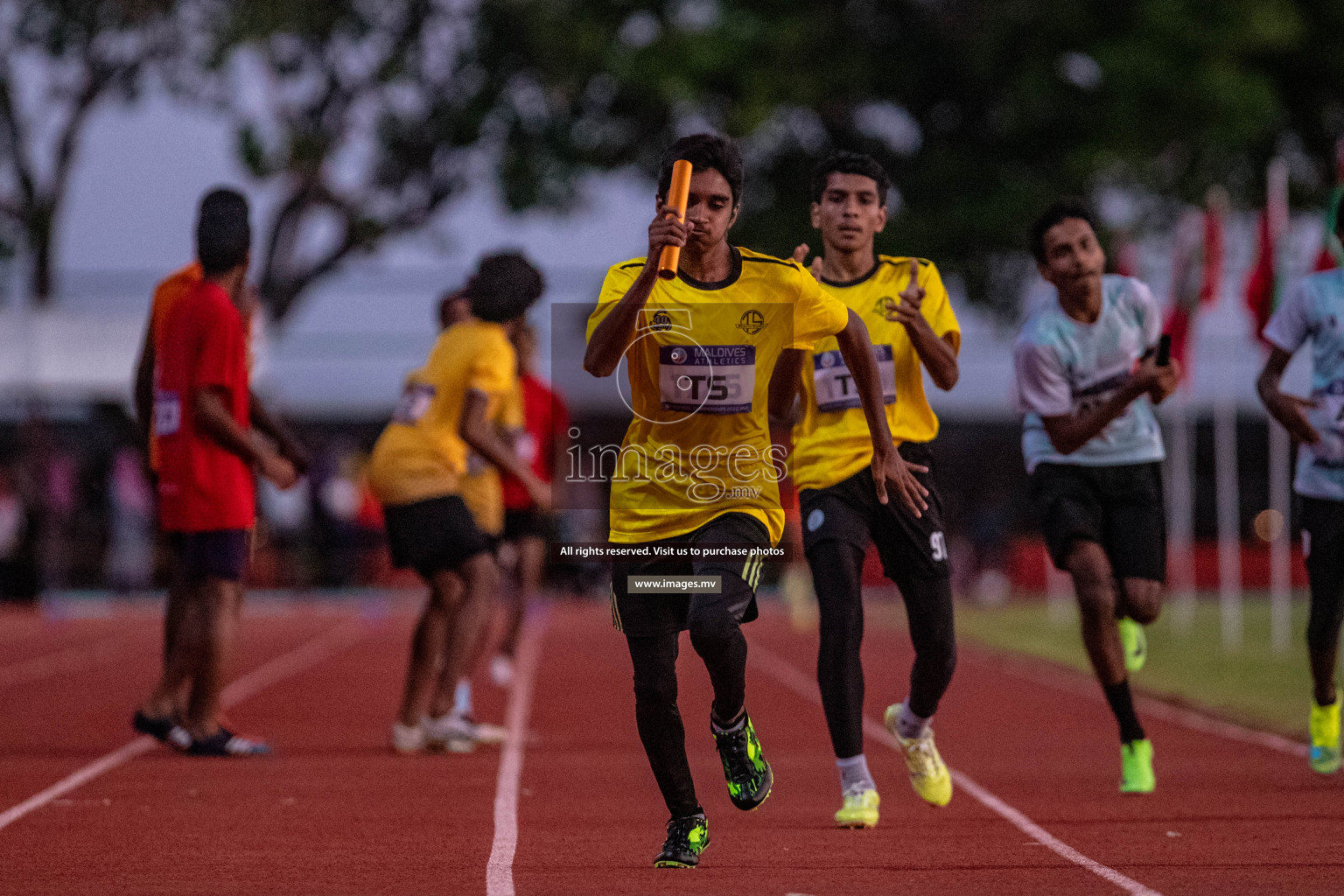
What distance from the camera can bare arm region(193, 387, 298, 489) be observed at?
816cm

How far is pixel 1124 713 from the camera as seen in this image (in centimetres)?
709

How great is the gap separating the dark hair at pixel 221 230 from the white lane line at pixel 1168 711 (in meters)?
5.05

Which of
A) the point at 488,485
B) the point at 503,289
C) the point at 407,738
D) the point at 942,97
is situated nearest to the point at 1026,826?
the point at 407,738

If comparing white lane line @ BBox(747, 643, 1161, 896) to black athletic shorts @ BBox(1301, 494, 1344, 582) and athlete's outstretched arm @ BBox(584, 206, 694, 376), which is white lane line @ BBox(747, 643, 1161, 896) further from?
athlete's outstretched arm @ BBox(584, 206, 694, 376)

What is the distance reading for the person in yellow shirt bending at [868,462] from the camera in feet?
20.7

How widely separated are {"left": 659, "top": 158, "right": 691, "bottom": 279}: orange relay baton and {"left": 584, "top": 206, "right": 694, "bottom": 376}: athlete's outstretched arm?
2 cm

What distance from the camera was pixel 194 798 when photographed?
7078 millimetres

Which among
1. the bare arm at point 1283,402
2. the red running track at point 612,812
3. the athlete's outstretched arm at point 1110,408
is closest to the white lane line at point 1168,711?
the red running track at point 612,812

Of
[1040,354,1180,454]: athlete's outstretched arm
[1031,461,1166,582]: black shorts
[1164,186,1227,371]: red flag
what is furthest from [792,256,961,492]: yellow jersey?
[1164,186,1227,371]: red flag

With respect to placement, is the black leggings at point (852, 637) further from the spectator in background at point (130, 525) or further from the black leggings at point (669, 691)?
the spectator in background at point (130, 525)

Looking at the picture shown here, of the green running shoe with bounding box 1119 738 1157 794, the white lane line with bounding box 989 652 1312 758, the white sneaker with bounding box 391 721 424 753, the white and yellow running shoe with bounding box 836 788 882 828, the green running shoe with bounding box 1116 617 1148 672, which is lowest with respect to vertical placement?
the white lane line with bounding box 989 652 1312 758

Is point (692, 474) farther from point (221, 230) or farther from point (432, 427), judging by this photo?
point (221, 230)

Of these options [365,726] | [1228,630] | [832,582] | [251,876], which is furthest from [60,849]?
[1228,630]

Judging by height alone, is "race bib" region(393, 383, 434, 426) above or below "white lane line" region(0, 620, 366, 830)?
above
